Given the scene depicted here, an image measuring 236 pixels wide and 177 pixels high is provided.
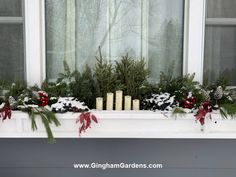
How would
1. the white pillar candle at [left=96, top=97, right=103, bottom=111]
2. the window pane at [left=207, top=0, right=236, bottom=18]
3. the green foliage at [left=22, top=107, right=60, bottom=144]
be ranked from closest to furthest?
the green foliage at [left=22, top=107, right=60, bottom=144] < the white pillar candle at [left=96, top=97, right=103, bottom=111] < the window pane at [left=207, top=0, right=236, bottom=18]

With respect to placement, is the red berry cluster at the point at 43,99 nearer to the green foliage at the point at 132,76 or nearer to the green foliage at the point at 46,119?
the green foliage at the point at 46,119

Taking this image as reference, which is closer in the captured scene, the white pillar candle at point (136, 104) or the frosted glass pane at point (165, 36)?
the white pillar candle at point (136, 104)

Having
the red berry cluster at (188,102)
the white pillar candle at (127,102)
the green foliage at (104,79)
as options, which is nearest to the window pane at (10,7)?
the green foliage at (104,79)

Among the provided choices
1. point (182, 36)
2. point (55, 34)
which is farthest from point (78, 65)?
point (182, 36)

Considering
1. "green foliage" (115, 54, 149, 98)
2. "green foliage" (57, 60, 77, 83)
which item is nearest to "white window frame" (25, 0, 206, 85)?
"green foliage" (57, 60, 77, 83)

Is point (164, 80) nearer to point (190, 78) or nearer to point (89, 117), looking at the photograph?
point (190, 78)

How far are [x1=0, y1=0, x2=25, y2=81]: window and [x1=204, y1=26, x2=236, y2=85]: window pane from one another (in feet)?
3.30

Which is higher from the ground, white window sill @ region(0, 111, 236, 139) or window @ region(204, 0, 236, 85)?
window @ region(204, 0, 236, 85)

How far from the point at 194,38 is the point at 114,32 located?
43 centimetres

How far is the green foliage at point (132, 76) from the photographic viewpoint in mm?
2145

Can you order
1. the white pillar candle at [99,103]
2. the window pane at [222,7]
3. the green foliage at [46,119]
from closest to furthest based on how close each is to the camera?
1. the green foliage at [46,119]
2. the white pillar candle at [99,103]
3. the window pane at [222,7]

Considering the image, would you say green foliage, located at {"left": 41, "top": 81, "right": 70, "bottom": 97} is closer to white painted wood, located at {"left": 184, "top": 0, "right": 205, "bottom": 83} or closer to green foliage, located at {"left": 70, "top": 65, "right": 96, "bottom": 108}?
green foliage, located at {"left": 70, "top": 65, "right": 96, "bottom": 108}

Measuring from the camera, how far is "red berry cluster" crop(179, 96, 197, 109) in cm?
206

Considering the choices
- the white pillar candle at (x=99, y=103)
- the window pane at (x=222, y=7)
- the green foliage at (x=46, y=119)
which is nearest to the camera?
the green foliage at (x=46, y=119)
